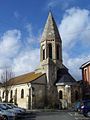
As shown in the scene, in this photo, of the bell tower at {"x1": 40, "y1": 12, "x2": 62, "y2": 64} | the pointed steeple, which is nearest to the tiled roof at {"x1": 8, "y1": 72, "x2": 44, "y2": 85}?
the bell tower at {"x1": 40, "y1": 12, "x2": 62, "y2": 64}

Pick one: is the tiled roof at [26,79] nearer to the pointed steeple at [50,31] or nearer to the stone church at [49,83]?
the stone church at [49,83]

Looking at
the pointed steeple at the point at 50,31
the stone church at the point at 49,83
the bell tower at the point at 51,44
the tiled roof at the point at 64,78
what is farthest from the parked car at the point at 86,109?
the pointed steeple at the point at 50,31

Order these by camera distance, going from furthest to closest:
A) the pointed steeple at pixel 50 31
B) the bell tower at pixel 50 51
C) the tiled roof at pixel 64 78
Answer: the pointed steeple at pixel 50 31 → the bell tower at pixel 50 51 → the tiled roof at pixel 64 78

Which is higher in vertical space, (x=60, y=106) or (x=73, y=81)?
(x=73, y=81)

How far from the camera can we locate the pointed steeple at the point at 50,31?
62.5 meters

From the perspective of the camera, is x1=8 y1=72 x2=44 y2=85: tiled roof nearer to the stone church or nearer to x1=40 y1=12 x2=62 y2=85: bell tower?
the stone church

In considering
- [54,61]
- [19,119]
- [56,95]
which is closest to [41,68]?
[54,61]

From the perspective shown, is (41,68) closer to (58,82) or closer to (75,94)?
(58,82)

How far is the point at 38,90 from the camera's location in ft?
188

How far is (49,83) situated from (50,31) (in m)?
12.8

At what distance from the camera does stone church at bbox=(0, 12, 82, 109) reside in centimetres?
5594

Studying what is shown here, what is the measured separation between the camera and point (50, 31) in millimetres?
63219

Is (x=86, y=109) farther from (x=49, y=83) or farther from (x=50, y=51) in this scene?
(x=50, y=51)

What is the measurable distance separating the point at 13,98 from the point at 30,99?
28.5 ft
